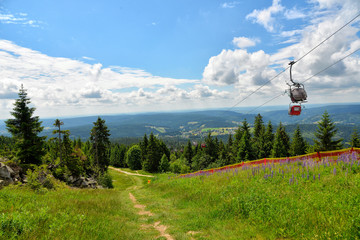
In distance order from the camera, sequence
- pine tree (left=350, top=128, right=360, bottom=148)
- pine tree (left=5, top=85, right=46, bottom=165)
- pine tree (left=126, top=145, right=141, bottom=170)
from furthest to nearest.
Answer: pine tree (left=126, top=145, right=141, bottom=170), pine tree (left=350, top=128, right=360, bottom=148), pine tree (left=5, top=85, right=46, bottom=165)

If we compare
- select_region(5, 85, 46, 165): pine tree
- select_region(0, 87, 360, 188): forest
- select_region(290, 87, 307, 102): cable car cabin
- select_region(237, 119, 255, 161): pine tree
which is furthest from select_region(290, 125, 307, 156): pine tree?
select_region(5, 85, 46, 165): pine tree

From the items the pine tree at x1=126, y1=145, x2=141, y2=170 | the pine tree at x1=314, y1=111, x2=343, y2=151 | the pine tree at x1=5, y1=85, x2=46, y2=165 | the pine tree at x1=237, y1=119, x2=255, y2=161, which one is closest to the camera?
the pine tree at x1=5, y1=85, x2=46, y2=165

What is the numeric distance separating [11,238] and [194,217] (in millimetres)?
6700

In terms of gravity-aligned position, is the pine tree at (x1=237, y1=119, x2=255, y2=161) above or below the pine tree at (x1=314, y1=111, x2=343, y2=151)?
below

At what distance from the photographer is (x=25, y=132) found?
2400cm

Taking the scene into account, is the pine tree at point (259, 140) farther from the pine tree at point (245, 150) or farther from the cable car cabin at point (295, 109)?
the cable car cabin at point (295, 109)

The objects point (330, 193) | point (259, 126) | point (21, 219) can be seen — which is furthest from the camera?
point (259, 126)

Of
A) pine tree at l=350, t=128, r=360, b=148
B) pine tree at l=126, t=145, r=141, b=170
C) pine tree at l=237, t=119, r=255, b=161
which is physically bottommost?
pine tree at l=126, t=145, r=141, b=170

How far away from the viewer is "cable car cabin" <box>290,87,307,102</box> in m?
13.3

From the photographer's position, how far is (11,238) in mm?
4703

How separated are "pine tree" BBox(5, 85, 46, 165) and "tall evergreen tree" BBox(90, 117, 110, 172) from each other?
15.0 meters

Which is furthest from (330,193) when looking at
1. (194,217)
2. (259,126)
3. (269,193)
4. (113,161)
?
(113,161)

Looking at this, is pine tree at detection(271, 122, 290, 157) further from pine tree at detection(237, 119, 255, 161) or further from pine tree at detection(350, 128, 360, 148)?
pine tree at detection(350, 128, 360, 148)

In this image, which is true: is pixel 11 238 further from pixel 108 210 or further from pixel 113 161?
pixel 113 161
